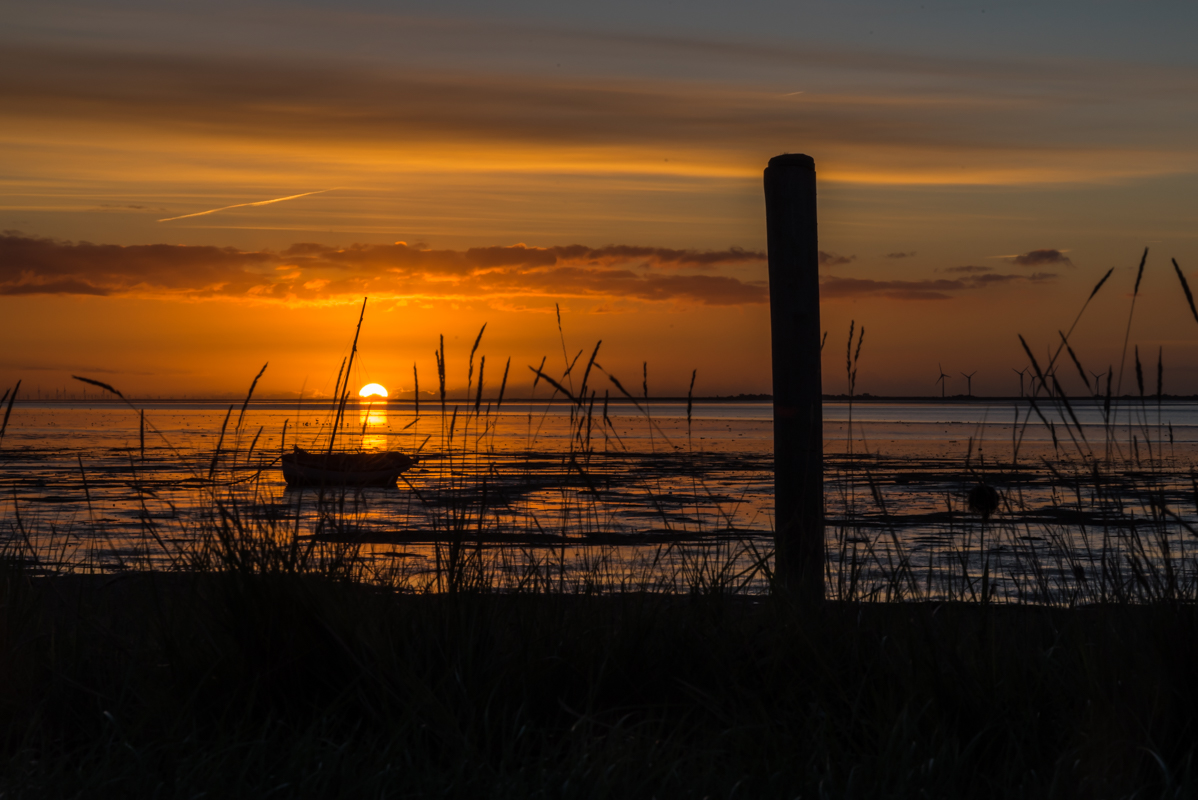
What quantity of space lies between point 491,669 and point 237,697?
2.64 feet

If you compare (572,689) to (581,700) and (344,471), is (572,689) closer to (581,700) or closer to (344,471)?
(581,700)

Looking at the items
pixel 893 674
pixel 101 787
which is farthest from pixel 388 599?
pixel 893 674

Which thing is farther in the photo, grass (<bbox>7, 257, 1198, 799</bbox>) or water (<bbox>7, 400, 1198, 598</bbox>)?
water (<bbox>7, 400, 1198, 598</bbox>)

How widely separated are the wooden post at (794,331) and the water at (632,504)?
278 mm

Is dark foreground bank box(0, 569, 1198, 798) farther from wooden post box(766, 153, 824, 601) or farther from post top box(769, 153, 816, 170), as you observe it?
post top box(769, 153, 816, 170)

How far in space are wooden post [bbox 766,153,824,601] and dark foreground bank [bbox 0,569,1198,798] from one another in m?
0.89

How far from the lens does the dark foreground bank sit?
8.41 feet

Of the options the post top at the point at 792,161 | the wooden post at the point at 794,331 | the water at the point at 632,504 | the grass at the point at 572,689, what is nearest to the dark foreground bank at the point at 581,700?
the grass at the point at 572,689

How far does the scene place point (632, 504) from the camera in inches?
563

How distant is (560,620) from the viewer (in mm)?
3447

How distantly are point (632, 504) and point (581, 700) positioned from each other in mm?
11257

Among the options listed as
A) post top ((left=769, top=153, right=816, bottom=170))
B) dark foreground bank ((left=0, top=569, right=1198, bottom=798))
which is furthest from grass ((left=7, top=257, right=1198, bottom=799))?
post top ((left=769, top=153, right=816, bottom=170))

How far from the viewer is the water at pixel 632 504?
3879 millimetres

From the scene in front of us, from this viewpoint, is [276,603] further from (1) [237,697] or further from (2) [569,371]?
(2) [569,371]
